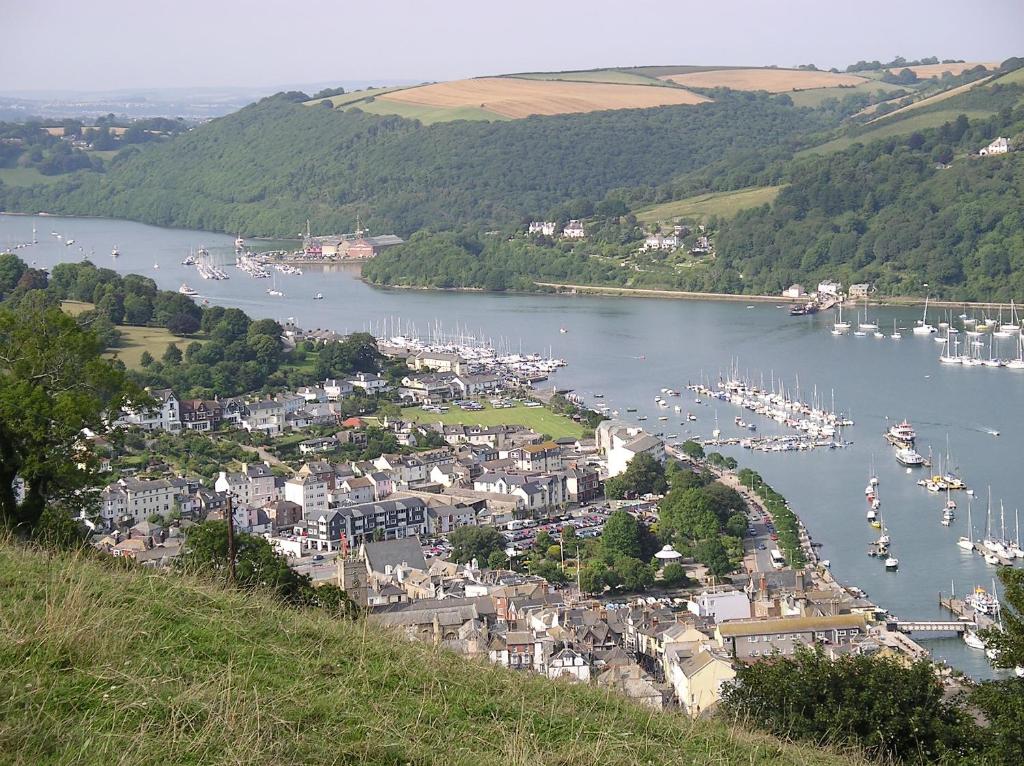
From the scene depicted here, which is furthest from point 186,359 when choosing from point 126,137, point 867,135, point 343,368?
point 126,137

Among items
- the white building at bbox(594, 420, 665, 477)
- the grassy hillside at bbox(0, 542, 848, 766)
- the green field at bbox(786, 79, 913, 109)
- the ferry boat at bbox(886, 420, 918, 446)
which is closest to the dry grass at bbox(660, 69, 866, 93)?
the green field at bbox(786, 79, 913, 109)

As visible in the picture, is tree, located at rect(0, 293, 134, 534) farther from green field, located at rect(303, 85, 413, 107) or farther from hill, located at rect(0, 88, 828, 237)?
green field, located at rect(303, 85, 413, 107)

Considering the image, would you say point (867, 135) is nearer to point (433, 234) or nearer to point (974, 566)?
point (433, 234)

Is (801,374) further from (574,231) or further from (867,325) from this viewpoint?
(574,231)

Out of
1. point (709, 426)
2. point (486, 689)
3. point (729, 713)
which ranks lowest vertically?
point (709, 426)

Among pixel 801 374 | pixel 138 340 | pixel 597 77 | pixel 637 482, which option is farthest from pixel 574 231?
pixel 637 482

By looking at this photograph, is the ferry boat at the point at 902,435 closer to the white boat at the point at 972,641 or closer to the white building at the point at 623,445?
the white building at the point at 623,445
